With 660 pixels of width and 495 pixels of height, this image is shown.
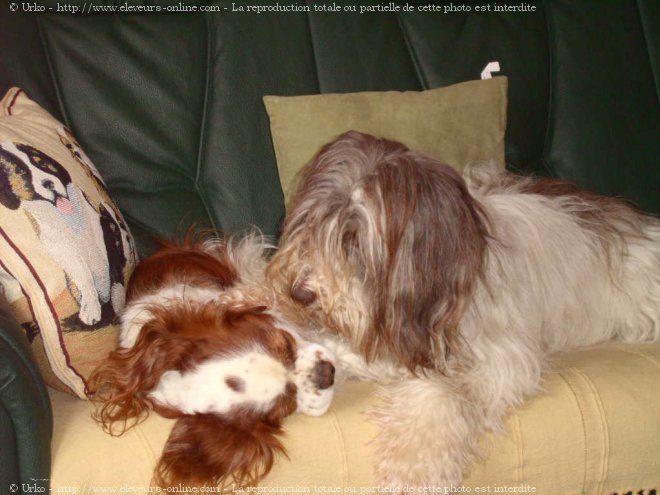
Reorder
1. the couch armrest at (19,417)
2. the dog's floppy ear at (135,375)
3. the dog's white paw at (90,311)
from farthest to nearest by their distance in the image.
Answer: the dog's white paw at (90,311)
the dog's floppy ear at (135,375)
the couch armrest at (19,417)

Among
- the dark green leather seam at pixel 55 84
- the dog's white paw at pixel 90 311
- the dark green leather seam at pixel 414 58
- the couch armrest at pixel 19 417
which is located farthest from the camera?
the dark green leather seam at pixel 414 58

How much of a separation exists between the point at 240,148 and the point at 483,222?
120cm

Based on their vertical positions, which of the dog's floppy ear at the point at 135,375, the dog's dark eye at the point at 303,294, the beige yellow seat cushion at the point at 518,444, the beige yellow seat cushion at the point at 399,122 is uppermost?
the beige yellow seat cushion at the point at 399,122

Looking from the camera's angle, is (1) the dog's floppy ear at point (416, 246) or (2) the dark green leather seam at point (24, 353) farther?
(1) the dog's floppy ear at point (416, 246)

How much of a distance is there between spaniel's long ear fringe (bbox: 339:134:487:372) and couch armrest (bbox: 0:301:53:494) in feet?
2.72

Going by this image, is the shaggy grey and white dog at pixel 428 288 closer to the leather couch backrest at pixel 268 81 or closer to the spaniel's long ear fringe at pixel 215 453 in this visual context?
the spaniel's long ear fringe at pixel 215 453

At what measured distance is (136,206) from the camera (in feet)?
8.87

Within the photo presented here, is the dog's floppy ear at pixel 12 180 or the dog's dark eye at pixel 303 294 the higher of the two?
the dog's floppy ear at pixel 12 180

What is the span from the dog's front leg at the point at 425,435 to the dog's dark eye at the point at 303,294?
0.36 metres

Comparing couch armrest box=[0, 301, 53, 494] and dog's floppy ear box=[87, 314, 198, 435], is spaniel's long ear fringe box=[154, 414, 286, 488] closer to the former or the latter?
→ dog's floppy ear box=[87, 314, 198, 435]

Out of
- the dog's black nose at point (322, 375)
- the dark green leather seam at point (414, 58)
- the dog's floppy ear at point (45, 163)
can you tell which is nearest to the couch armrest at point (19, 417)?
the dog's floppy ear at point (45, 163)

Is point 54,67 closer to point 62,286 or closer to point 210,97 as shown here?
point 210,97

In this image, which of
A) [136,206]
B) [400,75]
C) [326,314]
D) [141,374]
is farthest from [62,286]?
[400,75]

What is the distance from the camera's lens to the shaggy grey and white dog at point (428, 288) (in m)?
1.84
